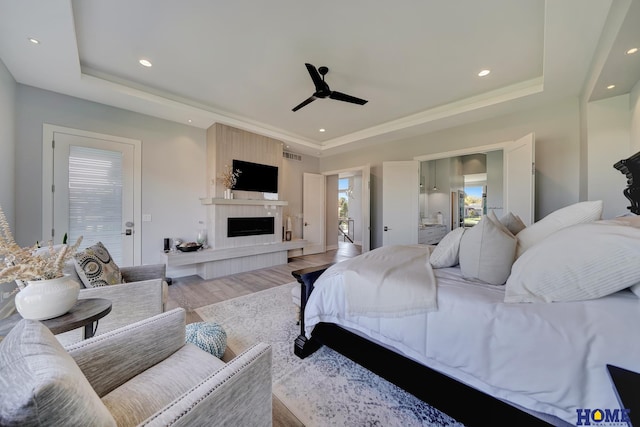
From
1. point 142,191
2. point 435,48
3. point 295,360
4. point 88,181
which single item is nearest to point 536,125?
point 435,48

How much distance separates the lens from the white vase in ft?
3.89

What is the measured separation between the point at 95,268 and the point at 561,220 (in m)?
3.38

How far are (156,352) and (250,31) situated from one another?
2.71 m

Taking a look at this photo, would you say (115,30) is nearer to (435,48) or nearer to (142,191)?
(142,191)

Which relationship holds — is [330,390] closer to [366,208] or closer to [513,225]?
[513,225]

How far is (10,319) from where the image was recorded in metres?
1.28

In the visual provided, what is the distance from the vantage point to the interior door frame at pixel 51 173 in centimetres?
304

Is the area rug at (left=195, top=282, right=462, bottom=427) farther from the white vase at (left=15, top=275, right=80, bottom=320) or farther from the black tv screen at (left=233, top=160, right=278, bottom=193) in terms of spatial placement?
the black tv screen at (left=233, top=160, right=278, bottom=193)

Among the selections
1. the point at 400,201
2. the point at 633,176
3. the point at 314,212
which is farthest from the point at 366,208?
the point at 633,176

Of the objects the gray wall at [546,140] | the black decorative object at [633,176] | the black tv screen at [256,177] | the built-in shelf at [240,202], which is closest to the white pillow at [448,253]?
the black decorative object at [633,176]

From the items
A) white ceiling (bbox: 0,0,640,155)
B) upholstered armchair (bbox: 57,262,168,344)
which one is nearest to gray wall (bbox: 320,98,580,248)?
white ceiling (bbox: 0,0,640,155)

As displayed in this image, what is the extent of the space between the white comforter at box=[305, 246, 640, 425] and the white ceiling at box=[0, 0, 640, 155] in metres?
2.16

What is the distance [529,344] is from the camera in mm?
992

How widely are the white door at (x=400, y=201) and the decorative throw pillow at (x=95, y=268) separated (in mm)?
4261
